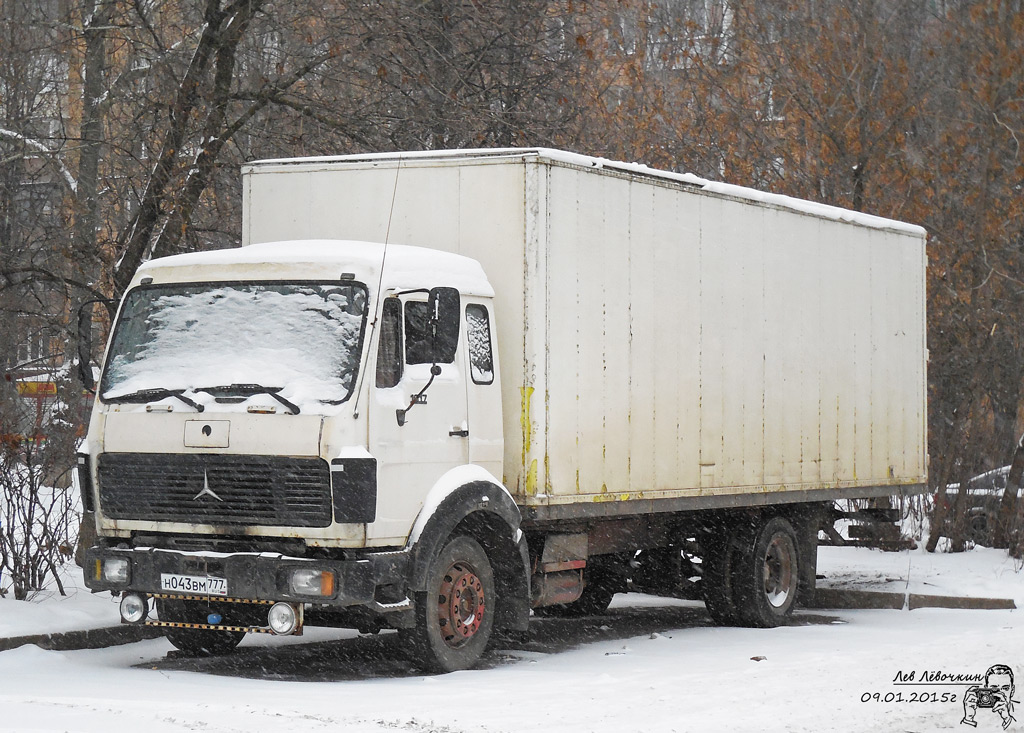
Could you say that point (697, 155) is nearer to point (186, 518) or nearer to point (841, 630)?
point (841, 630)

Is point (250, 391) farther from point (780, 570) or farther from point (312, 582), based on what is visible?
point (780, 570)

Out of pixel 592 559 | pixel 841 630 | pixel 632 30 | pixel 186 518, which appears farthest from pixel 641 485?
pixel 632 30

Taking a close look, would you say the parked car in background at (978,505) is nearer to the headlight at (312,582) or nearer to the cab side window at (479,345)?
the cab side window at (479,345)

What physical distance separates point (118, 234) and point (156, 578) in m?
5.13

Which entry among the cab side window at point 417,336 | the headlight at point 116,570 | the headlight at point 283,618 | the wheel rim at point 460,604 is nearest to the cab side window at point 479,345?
the cab side window at point 417,336

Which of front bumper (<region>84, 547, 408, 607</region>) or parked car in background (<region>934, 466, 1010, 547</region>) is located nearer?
front bumper (<region>84, 547, 408, 607</region>)

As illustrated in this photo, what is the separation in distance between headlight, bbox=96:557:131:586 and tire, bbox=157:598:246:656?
2.15 feet

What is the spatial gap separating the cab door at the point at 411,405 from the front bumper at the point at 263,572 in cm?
20

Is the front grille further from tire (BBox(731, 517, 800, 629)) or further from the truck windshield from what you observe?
tire (BBox(731, 517, 800, 629))

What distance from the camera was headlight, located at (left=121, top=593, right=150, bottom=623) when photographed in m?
9.77

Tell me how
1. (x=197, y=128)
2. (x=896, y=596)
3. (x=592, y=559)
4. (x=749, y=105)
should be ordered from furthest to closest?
1. (x=749, y=105)
2. (x=896, y=596)
3. (x=197, y=128)
4. (x=592, y=559)

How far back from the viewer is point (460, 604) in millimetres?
10086

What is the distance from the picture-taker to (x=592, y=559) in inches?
493

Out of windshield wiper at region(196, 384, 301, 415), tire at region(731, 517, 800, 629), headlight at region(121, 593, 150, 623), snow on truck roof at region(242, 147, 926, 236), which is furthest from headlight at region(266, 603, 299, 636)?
tire at region(731, 517, 800, 629)
